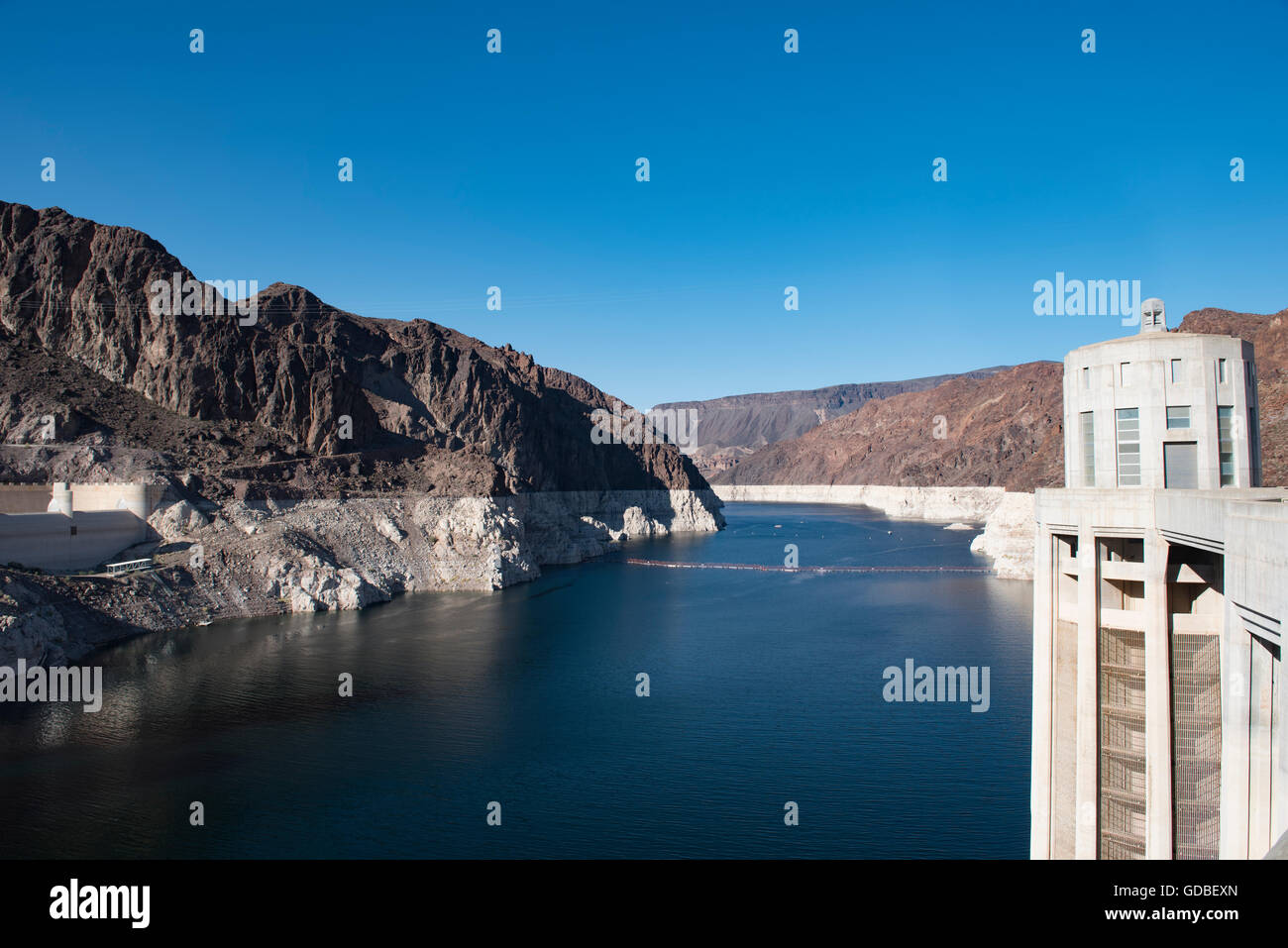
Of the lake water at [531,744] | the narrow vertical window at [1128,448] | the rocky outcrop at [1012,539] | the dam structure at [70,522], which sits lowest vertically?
the lake water at [531,744]

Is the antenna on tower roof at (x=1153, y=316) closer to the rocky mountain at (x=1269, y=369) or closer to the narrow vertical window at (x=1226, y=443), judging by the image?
the narrow vertical window at (x=1226, y=443)

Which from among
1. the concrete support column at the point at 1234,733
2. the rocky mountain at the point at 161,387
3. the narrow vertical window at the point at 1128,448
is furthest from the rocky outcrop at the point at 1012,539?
the concrete support column at the point at 1234,733

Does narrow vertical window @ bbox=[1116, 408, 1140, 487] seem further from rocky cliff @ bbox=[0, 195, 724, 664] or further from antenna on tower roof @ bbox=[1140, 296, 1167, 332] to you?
rocky cliff @ bbox=[0, 195, 724, 664]

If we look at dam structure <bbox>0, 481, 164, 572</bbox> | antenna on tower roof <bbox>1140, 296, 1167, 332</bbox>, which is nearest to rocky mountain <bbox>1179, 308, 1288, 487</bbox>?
antenna on tower roof <bbox>1140, 296, 1167, 332</bbox>

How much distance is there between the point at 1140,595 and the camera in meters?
13.5

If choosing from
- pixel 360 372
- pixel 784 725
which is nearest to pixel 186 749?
pixel 784 725

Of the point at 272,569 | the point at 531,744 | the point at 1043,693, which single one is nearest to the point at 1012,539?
the point at 531,744

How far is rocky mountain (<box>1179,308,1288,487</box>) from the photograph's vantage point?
153 feet

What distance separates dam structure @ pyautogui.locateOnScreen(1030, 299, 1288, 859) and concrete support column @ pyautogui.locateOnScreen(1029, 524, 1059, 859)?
0.03 m

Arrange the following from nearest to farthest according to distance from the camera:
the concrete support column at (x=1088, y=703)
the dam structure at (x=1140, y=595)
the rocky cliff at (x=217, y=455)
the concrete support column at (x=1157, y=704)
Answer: the concrete support column at (x=1157, y=704) < the dam structure at (x=1140, y=595) < the concrete support column at (x=1088, y=703) < the rocky cliff at (x=217, y=455)

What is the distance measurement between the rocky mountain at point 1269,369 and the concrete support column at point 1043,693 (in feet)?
88.2

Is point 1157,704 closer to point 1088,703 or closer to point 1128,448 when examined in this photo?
point 1088,703

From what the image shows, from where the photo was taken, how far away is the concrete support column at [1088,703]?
1357cm

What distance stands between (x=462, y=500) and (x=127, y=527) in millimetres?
25399
